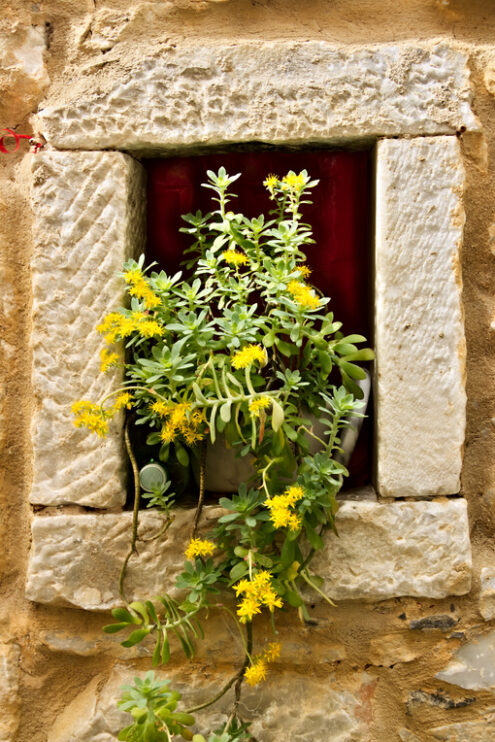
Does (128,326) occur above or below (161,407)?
above

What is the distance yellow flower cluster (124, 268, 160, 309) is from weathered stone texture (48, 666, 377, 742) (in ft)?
2.69

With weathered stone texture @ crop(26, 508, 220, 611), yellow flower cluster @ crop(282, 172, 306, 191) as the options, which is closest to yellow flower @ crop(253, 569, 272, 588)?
weathered stone texture @ crop(26, 508, 220, 611)

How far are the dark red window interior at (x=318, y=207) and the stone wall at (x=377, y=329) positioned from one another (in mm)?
122

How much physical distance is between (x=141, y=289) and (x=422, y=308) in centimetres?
60

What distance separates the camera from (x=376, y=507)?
1416 mm

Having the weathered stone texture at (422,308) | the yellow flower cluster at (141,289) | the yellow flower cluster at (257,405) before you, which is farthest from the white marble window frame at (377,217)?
the yellow flower cluster at (257,405)

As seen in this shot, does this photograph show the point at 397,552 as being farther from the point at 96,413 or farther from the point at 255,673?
the point at 96,413

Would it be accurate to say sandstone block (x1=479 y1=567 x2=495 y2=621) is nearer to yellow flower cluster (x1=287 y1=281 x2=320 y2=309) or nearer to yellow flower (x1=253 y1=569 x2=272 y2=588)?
yellow flower (x1=253 y1=569 x2=272 y2=588)

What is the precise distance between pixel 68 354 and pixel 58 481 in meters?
0.28

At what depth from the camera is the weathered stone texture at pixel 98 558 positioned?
1.42m

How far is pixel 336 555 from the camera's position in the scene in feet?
4.65

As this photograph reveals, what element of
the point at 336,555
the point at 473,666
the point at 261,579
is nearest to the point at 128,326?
the point at 261,579

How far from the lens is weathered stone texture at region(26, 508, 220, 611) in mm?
1421

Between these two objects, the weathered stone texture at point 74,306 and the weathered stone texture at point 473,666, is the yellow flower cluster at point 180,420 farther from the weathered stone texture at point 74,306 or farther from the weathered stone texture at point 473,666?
the weathered stone texture at point 473,666
